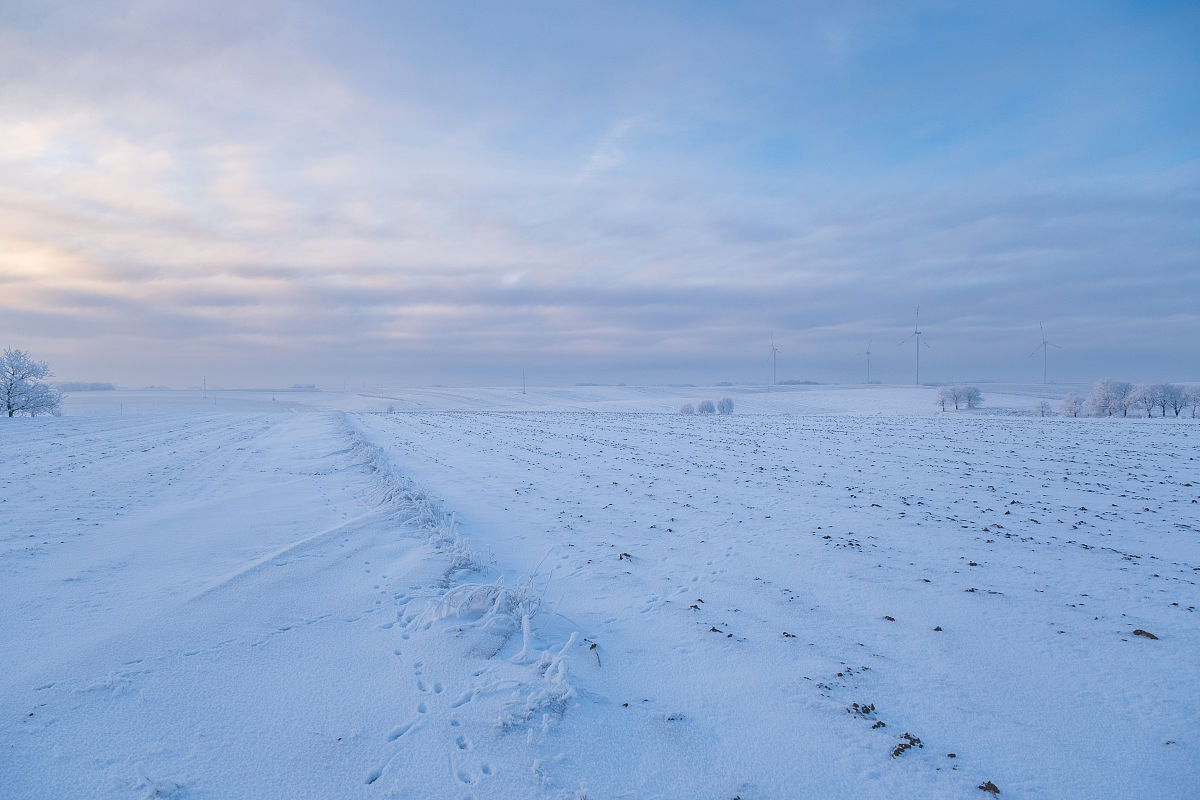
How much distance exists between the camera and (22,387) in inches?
2210

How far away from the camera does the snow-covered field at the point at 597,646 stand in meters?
Result: 4.31

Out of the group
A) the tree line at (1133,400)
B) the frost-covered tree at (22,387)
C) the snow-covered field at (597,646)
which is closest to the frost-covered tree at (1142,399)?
the tree line at (1133,400)

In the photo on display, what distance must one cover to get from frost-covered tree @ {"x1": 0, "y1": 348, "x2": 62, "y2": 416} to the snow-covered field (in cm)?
6082

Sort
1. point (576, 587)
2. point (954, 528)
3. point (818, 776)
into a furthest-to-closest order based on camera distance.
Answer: point (954, 528)
point (576, 587)
point (818, 776)

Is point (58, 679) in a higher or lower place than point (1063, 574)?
higher

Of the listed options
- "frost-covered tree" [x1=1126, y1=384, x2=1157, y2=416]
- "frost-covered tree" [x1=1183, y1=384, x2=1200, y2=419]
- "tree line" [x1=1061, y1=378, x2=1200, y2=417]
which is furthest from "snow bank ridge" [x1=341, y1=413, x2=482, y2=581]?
"frost-covered tree" [x1=1183, y1=384, x2=1200, y2=419]

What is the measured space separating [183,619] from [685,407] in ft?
257

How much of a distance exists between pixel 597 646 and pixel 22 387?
7582cm

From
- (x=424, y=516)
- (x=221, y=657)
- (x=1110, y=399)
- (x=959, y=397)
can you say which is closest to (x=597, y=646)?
(x=221, y=657)

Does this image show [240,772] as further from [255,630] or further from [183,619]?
[183,619]

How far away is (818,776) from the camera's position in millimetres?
4348

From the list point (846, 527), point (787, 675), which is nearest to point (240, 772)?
point (787, 675)

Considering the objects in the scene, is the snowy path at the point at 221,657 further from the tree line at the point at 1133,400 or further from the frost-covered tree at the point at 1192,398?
the frost-covered tree at the point at 1192,398

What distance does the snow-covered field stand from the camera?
170 inches
